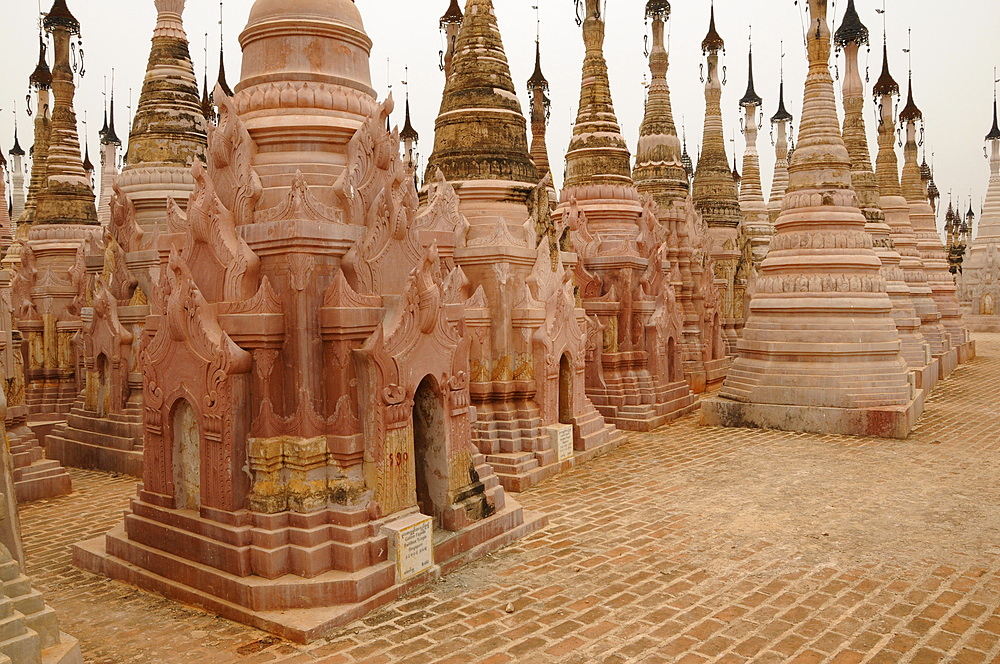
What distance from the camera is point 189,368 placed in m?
6.51

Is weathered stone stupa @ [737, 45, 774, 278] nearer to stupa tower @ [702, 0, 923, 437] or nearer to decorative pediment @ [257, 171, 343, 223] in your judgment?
stupa tower @ [702, 0, 923, 437]

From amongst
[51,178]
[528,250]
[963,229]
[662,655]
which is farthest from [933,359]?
[963,229]

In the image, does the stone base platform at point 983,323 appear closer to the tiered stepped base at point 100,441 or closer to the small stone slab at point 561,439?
the small stone slab at point 561,439

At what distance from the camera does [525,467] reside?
33.0 feet

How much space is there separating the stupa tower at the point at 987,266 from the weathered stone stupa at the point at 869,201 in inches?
802

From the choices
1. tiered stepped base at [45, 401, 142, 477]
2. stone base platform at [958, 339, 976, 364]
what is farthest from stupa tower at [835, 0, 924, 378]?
tiered stepped base at [45, 401, 142, 477]

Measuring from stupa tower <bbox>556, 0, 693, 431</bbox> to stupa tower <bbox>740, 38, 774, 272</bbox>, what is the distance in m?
10.5

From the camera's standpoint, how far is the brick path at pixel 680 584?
5.26 meters

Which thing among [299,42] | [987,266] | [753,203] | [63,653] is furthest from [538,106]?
[987,266]

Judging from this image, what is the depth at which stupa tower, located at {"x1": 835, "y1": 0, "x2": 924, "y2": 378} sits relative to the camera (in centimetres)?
1803

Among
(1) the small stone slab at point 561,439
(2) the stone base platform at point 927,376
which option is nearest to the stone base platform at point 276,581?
(1) the small stone slab at point 561,439

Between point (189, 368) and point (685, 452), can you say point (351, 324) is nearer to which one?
point (189, 368)

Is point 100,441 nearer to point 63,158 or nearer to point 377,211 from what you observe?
point 63,158

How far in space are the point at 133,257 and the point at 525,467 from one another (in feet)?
21.8
